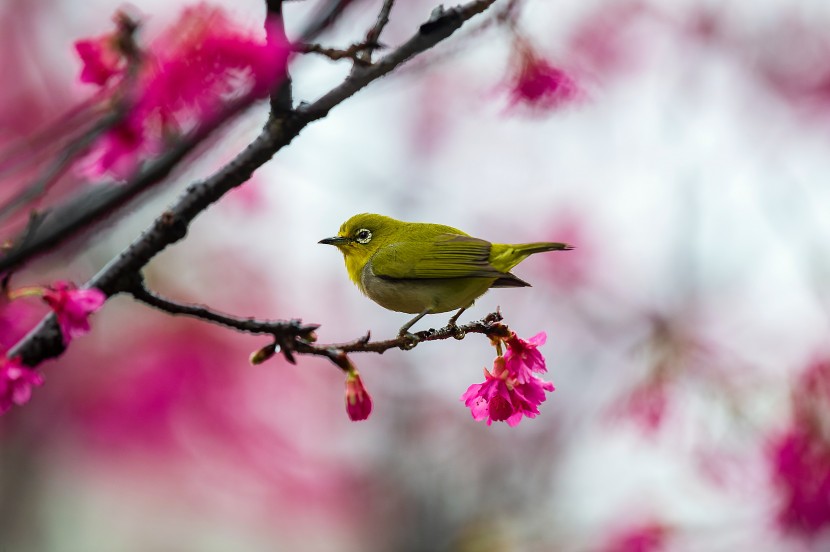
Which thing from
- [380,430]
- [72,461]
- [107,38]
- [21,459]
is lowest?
[107,38]

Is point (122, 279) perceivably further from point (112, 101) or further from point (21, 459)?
point (21, 459)

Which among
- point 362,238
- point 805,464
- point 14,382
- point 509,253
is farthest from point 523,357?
point 805,464

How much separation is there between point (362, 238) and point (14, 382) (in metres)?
1.22

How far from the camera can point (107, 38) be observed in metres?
1.82

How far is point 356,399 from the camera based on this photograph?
1.74 meters

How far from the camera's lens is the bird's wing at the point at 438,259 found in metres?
2.01

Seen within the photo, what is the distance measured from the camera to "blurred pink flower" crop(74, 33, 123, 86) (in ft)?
6.02

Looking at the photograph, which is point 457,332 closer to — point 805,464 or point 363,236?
point 363,236

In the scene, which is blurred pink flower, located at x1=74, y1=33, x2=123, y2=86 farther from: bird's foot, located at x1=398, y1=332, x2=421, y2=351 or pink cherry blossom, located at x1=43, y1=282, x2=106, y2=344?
bird's foot, located at x1=398, y1=332, x2=421, y2=351

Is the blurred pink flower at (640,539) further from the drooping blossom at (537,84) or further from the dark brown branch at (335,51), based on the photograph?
the dark brown branch at (335,51)

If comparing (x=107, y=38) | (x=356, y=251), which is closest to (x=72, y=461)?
(x=356, y=251)

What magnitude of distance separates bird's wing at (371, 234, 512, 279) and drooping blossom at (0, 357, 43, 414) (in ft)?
3.23

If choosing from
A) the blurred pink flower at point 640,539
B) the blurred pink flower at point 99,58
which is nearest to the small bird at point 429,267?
the blurred pink flower at point 99,58

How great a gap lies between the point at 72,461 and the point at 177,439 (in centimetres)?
102
